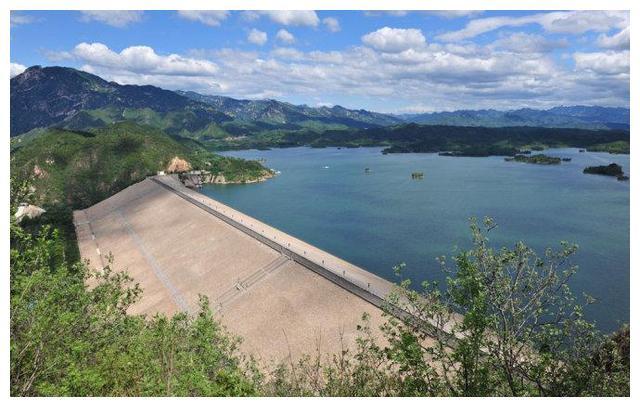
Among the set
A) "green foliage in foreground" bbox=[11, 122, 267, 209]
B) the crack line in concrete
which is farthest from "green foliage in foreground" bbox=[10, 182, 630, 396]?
"green foliage in foreground" bbox=[11, 122, 267, 209]

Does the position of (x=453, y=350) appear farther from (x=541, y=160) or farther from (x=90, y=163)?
(x=541, y=160)

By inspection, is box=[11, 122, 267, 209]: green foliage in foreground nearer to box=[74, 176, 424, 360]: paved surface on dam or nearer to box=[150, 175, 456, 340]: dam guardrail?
box=[74, 176, 424, 360]: paved surface on dam

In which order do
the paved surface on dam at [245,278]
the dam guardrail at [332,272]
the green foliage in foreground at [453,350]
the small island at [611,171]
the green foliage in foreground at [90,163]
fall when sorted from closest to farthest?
the green foliage in foreground at [453,350] → the paved surface on dam at [245,278] → the dam guardrail at [332,272] → the green foliage in foreground at [90,163] → the small island at [611,171]

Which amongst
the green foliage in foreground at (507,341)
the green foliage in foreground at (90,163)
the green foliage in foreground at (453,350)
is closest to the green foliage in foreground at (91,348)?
the green foliage in foreground at (453,350)

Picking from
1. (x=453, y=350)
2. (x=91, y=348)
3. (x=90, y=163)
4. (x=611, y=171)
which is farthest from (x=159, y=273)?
(x=611, y=171)

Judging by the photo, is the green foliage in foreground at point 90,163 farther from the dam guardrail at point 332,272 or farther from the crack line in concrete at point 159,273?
the dam guardrail at point 332,272

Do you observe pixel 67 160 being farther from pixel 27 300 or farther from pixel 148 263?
pixel 27 300
